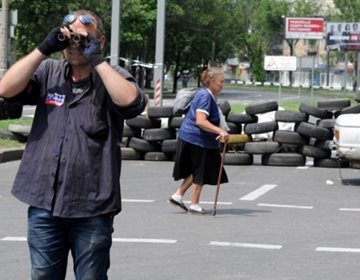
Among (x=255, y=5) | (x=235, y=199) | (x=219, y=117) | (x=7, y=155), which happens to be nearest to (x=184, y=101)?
(x=219, y=117)

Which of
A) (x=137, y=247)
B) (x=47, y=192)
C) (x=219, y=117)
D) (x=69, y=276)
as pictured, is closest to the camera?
(x=47, y=192)

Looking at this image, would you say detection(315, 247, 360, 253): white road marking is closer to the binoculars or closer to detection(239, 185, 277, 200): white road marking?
detection(239, 185, 277, 200): white road marking

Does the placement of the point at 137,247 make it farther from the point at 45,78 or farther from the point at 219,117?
the point at 45,78

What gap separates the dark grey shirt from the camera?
15.8 ft

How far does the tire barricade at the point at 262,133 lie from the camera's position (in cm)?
1845

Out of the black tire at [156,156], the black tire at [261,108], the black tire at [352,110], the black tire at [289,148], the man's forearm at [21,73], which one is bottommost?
the black tire at [156,156]

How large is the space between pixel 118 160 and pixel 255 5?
421 ft

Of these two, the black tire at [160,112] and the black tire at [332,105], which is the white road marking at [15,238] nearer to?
the black tire at [160,112]

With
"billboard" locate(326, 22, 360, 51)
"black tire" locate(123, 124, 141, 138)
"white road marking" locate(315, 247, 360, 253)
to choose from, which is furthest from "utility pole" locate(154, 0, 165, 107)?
"billboard" locate(326, 22, 360, 51)

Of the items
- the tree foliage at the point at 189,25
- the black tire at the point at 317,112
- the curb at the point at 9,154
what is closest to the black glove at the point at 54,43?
the curb at the point at 9,154

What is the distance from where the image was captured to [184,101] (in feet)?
39.9

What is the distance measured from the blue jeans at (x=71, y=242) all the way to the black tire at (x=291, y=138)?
45.1ft

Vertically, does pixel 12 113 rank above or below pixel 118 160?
below

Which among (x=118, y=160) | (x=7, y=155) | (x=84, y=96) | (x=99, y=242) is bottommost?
(x=7, y=155)
